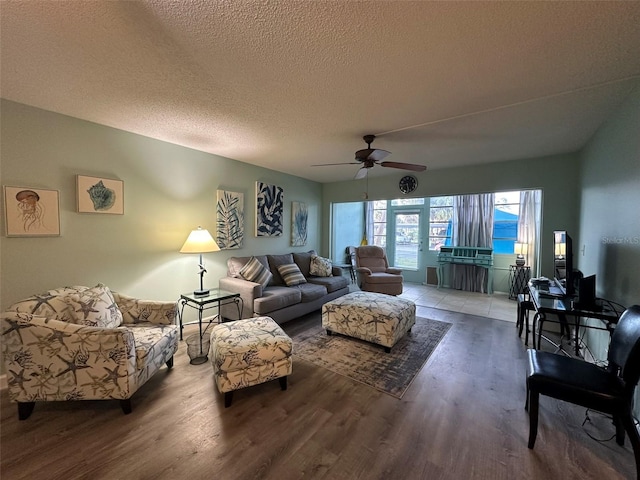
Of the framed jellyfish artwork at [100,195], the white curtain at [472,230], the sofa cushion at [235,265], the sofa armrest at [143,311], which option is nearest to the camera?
the sofa armrest at [143,311]

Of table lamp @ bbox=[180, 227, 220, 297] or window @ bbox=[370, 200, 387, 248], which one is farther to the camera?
window @ bbox=[370, 200, 387, 248]

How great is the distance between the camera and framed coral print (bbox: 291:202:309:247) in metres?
5.25

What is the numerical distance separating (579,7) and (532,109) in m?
1.27

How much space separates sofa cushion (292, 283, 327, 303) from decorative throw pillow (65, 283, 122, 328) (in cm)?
225

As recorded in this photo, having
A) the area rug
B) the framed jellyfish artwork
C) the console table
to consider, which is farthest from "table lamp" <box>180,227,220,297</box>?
the console table

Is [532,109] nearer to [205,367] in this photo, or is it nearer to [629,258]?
[629,258]

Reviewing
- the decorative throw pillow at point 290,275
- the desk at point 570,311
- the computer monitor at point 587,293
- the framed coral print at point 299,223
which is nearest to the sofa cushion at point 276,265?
the decorative throw pillow at point 290,275

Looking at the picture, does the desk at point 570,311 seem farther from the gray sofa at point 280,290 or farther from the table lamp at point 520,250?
the table lamp at point 520,250

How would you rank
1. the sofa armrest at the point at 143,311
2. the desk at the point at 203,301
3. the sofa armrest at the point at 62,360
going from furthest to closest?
the desk at the point at 203,301
the sofa armrest at the point at 143,311
the sofa armrest at the point at 62,360

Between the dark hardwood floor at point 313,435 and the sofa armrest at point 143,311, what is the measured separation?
54 centimetres

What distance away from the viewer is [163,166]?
3275mm

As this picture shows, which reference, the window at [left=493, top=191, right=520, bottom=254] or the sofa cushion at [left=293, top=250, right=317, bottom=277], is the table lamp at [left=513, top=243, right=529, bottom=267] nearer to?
the window at [left=493, top=191, right=520, bottom=254]

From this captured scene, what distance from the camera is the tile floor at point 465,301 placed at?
4367 mm

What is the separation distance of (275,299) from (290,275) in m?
0.83
